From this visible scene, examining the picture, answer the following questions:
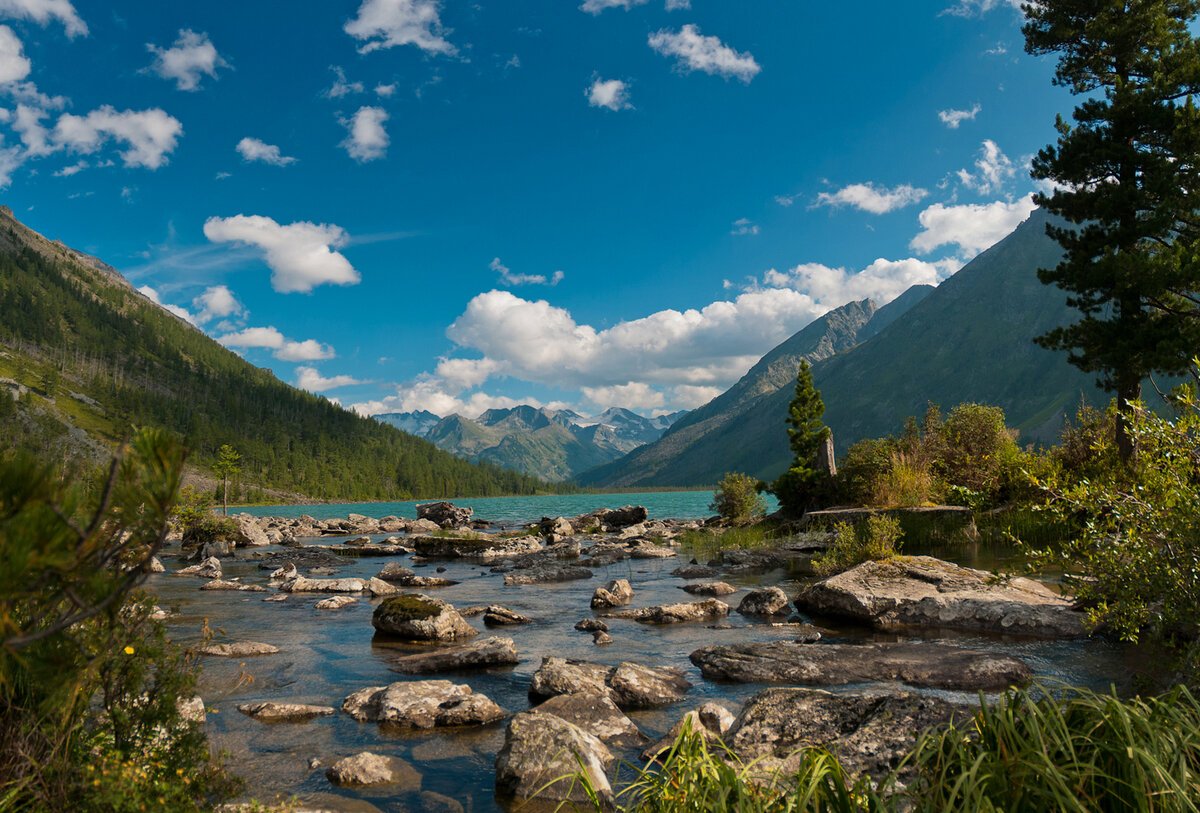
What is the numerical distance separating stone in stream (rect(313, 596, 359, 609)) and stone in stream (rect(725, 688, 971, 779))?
17.1 metres

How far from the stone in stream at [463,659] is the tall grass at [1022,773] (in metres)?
9.64

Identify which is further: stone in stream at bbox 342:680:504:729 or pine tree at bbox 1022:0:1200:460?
pine tree at bbox 1022:0:1200:460

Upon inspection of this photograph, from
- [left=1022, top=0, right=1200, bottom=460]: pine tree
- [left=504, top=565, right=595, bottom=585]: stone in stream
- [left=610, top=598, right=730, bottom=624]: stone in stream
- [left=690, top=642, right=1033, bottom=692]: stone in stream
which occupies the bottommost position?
[left=504, top=565, right=595, bottom=585]: stone in stream

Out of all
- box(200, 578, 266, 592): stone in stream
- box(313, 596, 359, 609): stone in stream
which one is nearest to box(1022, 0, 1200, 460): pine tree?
box(313, 596, 359, 609): stone in stream

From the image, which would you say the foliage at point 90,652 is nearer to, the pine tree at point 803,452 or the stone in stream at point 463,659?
the stone in stream at point 463,659

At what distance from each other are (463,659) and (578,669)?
330cm

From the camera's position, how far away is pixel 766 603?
1805cm

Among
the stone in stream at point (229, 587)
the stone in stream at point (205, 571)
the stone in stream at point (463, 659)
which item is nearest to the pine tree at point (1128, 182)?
the stone in stream at point (463, 659)

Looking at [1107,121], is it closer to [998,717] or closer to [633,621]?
[633,621]

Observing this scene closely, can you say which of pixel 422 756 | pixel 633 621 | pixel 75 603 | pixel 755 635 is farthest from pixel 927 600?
pixel 75 603

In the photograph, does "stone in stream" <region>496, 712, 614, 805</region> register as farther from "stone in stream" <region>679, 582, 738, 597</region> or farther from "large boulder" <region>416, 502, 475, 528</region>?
"large boulder" <region>416, 502, 475, 528</region>

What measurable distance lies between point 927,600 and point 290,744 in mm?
14413

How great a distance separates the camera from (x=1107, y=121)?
73.6 feet

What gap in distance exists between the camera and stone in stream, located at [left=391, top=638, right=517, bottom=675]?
44.1ft
